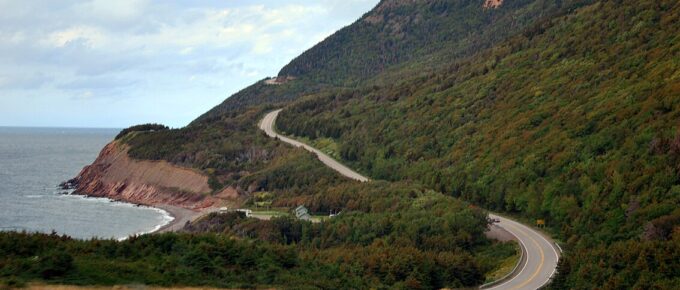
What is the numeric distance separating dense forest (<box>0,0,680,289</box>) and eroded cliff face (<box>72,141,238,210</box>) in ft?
6.27

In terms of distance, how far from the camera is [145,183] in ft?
300

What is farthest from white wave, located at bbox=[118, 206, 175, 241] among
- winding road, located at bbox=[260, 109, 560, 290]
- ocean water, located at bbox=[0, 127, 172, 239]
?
winding road, located at bbox=[260, 109, 560, 290]

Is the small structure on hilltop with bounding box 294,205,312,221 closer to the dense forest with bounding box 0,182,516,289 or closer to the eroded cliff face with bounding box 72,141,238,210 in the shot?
the dense forest with bounding box 0,182,516,289

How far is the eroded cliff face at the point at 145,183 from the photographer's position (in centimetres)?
8206

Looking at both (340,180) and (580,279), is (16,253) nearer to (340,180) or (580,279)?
(580,279)

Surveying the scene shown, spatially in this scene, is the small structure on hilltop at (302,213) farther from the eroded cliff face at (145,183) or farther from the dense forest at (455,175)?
the eroded cliff face at (145,183)

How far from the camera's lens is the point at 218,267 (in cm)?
2850

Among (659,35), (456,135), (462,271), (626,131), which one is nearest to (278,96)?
(456,135)

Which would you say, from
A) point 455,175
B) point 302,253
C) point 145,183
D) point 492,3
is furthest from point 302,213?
point 492,3

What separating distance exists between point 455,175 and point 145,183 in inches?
1817

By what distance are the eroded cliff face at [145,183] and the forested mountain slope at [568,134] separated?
17.8 m

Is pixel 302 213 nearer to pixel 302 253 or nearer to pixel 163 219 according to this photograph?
pixel 302 253

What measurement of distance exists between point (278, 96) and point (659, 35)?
106m

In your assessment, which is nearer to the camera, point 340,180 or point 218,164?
point 340,180
